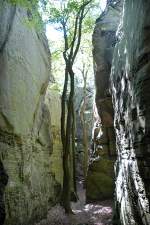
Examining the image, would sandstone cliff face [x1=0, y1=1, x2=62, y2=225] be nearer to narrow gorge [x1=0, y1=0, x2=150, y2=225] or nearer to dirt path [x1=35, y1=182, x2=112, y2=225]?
narrow gorge [x1=0, y1=0, x2=150, y2=225]

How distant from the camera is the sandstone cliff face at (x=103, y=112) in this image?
20.4 m

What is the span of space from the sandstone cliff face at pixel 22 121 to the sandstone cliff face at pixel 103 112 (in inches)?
142

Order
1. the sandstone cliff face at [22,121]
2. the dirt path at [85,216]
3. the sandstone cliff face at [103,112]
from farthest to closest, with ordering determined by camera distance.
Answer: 1. the sandstone cliff face at [103,112]
2. the dirt path at [85,216]
3. the sandstone cliff face at [22,121]

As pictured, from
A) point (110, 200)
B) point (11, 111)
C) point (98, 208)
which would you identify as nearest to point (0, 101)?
point (11, 111)

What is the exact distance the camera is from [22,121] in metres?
13.9

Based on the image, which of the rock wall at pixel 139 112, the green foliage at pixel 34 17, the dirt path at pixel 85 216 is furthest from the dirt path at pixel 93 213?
the green foliage at pixel 34 17

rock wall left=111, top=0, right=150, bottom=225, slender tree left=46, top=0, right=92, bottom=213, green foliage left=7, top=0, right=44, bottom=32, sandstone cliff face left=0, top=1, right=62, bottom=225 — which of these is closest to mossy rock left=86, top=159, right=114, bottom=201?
sandstone cliff face left=0, top=1, right=62, bottom=225

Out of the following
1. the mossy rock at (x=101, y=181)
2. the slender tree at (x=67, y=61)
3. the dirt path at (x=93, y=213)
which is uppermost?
the slender tree at (x=67, y=61)

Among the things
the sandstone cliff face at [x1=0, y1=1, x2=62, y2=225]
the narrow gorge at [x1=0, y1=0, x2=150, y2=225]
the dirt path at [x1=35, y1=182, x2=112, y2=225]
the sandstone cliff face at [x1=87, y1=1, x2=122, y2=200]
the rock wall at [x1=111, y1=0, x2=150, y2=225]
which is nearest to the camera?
the rock wall at [x1=111, y1=0, x2=150, y2=225]

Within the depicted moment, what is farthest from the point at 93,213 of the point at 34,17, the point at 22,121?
the point at 34,17

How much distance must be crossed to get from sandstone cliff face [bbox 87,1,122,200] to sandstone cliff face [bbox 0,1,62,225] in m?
3.61

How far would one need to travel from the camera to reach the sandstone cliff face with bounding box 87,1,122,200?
20.4 m

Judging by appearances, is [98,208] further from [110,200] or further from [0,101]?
[0,101]

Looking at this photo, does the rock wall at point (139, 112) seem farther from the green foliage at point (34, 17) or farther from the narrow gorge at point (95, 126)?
the green foliage at point (34, 17)
